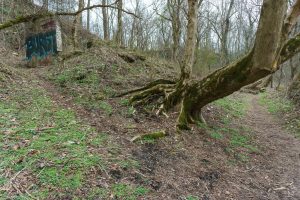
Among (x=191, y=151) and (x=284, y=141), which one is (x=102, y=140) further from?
(x=284, y=141)

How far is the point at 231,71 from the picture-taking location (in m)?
5.34

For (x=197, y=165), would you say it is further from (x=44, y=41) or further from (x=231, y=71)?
(x=44, y=41)

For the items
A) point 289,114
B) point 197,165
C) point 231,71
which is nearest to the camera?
point 197,165

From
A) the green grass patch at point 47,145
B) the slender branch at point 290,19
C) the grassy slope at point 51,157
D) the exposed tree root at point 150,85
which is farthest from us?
the exposed tree root at point 150,85

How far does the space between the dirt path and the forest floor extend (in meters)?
0.02

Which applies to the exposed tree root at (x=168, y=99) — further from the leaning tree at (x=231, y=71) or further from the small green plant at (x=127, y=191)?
the small green plant at (x=127, y=191)

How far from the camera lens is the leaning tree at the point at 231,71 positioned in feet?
12.6

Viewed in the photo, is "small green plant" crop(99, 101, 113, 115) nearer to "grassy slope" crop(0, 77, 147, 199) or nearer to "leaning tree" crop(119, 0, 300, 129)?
"leaning tree" crop(119, 0, 300, 129)

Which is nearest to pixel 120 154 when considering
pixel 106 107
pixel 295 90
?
pixel 106 107

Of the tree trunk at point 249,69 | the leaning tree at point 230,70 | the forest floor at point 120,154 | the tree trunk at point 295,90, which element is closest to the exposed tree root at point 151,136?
the forest floor at point 120,154

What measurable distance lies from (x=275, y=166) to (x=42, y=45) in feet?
36.0

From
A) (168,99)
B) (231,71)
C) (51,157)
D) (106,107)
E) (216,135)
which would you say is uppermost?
(231,71)

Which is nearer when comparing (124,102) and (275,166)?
(275,166)

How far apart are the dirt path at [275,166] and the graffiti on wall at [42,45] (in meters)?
8.92
